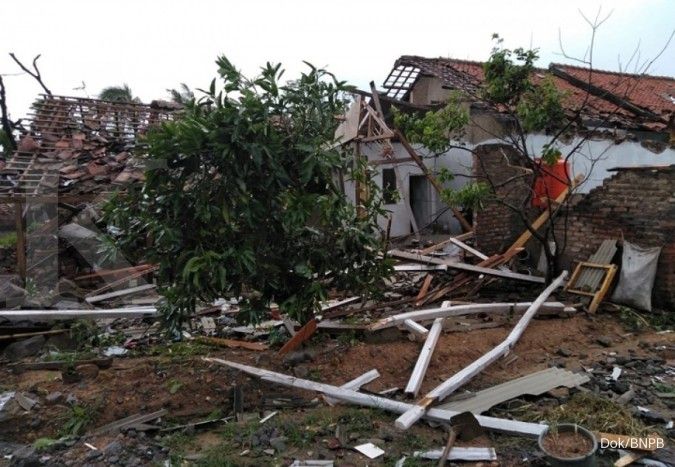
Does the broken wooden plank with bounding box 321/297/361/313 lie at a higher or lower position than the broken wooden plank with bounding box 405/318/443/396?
higher

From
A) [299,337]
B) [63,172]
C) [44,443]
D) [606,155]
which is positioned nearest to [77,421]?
[44,443]

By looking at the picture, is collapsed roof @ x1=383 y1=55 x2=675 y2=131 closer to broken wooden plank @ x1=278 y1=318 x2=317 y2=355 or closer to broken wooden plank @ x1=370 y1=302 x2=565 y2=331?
broken wooden plank @ x1=370 y1=302 x2=565 y2=331

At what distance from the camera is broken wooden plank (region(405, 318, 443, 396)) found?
4729 mm

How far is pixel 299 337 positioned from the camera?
18.7 ft

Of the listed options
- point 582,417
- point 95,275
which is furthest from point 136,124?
point 582,417

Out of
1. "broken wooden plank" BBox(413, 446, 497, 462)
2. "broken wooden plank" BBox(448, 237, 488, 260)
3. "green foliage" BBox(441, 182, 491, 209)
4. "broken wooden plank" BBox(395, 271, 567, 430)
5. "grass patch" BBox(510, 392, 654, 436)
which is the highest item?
"green foliage" BBox(441, 182, 491, 209)

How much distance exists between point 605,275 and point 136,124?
12377 millimetres

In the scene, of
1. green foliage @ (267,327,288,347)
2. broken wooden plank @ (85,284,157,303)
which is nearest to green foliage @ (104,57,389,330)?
green foliage @ (267,327,288,347)

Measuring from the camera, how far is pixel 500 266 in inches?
350

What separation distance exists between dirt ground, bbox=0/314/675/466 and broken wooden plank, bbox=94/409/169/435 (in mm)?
88

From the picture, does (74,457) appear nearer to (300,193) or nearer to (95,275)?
(300,193)

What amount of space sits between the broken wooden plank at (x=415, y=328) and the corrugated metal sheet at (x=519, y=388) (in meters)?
1.18

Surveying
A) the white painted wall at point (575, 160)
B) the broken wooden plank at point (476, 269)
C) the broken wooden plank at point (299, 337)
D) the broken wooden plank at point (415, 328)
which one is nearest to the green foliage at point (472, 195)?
the broken wooden plank at point (476, 269)

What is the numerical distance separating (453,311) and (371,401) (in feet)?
8.27
